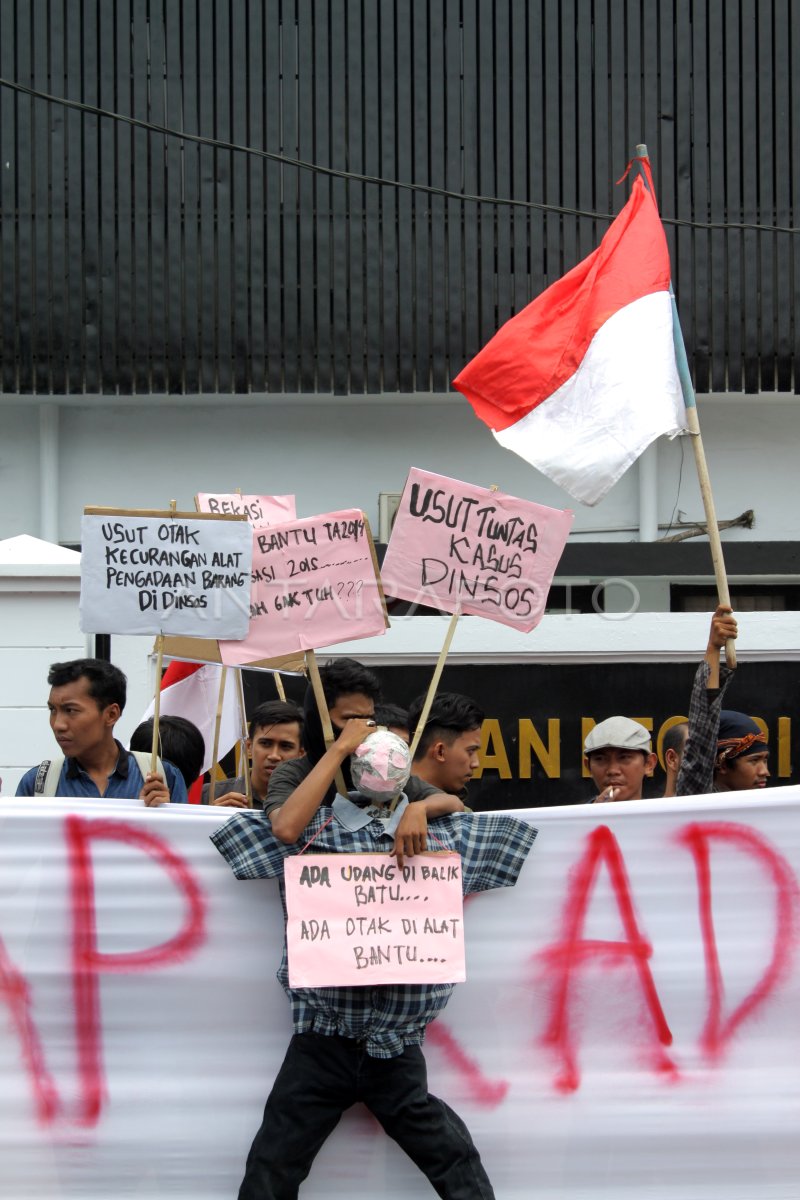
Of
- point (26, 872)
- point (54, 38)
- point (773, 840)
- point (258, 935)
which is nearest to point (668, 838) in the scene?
point (773, 840)

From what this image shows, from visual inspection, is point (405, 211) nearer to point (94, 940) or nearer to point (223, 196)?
point (223, 196)

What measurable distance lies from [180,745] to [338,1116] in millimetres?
2087

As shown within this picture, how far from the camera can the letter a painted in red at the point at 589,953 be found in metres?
4.00

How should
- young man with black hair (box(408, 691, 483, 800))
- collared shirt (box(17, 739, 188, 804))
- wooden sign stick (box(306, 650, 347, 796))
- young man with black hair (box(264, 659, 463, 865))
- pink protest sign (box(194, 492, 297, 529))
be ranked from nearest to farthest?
young man with black hair (box(264, 659, 463, 865)) → wooden sign stick (box(306, 650, 347, 796)) → young man with black hair (box(408, 691, 483, 800)) → collared shirt (box(17, 739, 188, 804)) → pink protest sign (box(194, 492, 297, 529))

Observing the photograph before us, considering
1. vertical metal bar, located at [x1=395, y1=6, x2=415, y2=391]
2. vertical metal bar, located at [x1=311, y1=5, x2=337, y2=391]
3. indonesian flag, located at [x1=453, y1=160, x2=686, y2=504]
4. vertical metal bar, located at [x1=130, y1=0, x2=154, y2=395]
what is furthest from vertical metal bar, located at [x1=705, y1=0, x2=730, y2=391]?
indonesian flag, located at [x1=453, y1=160, x2=686, y2=504]

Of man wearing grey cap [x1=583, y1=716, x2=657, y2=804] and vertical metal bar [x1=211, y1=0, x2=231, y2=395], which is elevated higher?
vertical metal bar [x1=211, y1=0, x2=231, y2=395]

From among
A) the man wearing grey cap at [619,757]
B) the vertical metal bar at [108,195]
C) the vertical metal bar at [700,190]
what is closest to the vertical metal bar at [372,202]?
the vertical metal bar at [108,195]

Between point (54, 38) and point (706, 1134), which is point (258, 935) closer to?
point (706, 1134)

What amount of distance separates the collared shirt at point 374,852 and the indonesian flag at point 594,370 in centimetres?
113

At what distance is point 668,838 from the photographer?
4.05 m

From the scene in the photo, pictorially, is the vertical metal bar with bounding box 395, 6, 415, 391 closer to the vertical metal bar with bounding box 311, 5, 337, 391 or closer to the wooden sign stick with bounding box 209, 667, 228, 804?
the vertical metal bar with bounding box 311, 5, 337, 391

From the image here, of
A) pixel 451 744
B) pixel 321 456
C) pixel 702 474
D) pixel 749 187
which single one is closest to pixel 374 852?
pixel 451 744

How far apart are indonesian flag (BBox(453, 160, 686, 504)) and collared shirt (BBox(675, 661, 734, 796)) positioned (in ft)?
2.12

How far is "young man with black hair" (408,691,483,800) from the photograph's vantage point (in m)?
4.54
